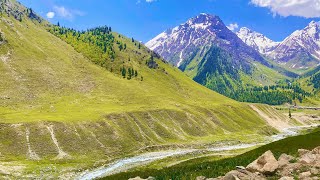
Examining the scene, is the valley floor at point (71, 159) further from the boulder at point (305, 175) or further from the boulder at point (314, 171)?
the boulder at point (314, 171)

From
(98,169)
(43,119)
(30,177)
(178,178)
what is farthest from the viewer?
(43,119)

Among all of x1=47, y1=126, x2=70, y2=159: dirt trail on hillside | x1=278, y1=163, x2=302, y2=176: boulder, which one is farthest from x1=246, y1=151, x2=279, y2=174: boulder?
x1=47, y1=126, x2=70, y2=159: dirt trail on hillside

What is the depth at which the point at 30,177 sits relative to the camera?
102375 mm

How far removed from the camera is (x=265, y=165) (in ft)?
126

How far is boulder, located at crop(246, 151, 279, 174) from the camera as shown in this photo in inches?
1486

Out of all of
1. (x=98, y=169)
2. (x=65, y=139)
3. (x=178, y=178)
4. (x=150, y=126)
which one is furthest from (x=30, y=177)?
(x=150, y=126)

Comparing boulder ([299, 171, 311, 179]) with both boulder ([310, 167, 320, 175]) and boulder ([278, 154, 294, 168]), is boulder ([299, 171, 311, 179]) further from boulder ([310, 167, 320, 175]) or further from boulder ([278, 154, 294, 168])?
boulder ([278, 154, 294, 168])

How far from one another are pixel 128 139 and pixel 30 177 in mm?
56266

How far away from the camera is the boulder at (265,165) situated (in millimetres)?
37753

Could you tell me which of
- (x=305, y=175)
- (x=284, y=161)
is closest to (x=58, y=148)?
(x=284, y=161)

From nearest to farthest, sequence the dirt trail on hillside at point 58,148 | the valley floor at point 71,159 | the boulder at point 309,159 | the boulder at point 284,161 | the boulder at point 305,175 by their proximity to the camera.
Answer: the boulder at point 305,175 < the boulder at point 309,159 < the boulder at point 284,161 < the valley floor at point 71,159 < the dirt trail on hillside at point 58,148

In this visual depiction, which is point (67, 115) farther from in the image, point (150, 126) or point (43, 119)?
point (150, 126)

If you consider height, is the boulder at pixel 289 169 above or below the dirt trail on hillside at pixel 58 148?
above

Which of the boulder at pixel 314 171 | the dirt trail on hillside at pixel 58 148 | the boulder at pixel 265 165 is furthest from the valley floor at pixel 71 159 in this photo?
the boulder at pixel 314 171
